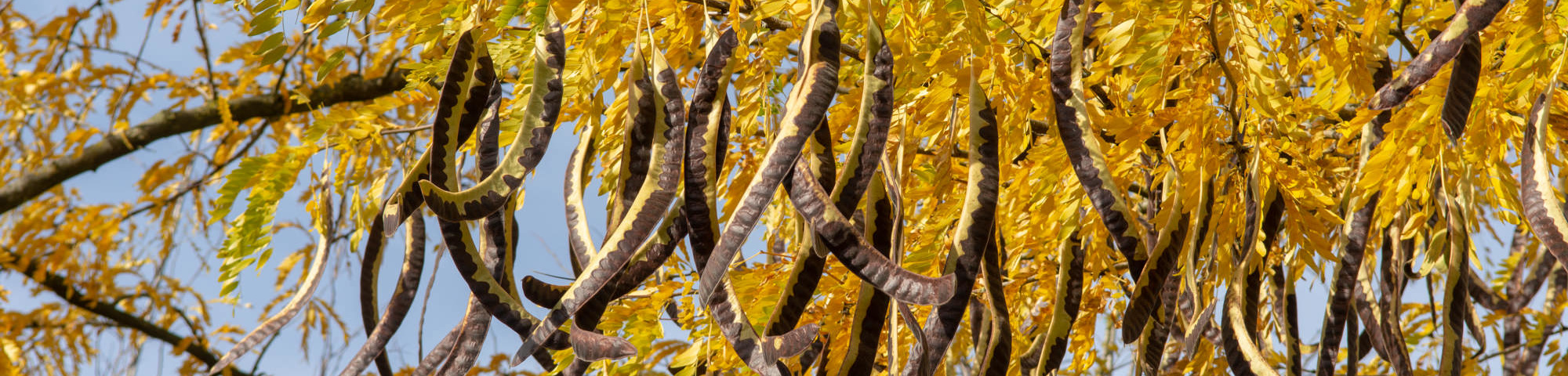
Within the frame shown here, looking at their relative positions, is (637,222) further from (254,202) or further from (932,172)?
(254,202)

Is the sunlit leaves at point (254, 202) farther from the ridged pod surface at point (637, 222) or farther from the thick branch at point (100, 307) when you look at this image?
the thick branch at point (100, 307)

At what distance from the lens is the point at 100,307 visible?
5.21 m

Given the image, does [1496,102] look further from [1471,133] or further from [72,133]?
[72,133]

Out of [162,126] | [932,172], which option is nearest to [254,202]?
[932,172]

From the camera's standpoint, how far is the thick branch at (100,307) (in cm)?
515

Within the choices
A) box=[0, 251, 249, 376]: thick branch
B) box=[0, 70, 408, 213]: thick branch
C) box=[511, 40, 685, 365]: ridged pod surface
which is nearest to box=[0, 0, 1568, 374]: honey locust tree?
box=[511, 40, 685, 365]: ridged pod surface

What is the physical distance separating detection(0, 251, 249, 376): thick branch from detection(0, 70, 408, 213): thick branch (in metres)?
0.29

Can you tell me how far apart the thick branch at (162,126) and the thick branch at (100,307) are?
0.29 meters

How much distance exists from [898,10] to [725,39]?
0.58m

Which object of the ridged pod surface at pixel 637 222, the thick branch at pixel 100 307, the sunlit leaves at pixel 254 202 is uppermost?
the thick branch at pixel 100 307

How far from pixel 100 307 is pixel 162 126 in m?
0.94

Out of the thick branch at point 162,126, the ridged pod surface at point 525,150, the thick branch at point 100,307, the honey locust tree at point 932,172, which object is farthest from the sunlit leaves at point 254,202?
the thick branch at point 100,307

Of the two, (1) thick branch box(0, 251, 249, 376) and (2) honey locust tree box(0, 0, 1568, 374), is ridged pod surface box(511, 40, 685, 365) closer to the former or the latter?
(2) honey locust tree box(0, 0, 1568, 374)

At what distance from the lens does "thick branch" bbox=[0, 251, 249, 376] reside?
515 cm
